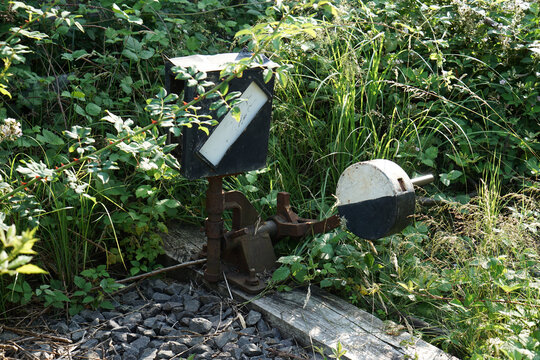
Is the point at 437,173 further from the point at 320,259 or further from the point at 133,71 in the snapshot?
the point at 133,71

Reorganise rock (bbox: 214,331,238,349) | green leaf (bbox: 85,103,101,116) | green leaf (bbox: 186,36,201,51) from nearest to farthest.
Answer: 1. rock (bbox: 214,331,238,349)
2. green leaf (bbox: 85,103,101,116)
3. green leaf (bbox: 186,36,201,51)

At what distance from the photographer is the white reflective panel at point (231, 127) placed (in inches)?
101

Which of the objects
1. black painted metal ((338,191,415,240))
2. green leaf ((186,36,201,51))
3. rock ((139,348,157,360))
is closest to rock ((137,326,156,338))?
rock ((139,348,157,360))

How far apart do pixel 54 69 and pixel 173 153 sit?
A: 48.1 inches

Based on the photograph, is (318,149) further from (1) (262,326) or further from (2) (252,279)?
(1) (262,326)

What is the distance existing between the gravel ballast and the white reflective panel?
67 centimetres

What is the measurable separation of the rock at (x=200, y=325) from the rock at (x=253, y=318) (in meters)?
0.16

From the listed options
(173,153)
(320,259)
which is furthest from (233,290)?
(173,153)

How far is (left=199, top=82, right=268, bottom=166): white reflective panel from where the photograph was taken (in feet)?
8.38

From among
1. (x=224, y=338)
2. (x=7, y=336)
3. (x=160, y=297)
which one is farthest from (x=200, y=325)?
(x=7, y=336)

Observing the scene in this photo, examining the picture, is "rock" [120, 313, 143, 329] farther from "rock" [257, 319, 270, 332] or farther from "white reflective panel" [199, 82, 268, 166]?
"white reflective panel" [199, 82, 268, 166]

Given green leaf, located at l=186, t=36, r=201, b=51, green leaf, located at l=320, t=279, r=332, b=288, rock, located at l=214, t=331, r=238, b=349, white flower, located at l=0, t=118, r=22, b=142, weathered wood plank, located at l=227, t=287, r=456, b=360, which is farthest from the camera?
green leaf, located at l=186, t=36, r=201, b=51

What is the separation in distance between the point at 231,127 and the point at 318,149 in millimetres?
961

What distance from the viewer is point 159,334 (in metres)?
2.62
